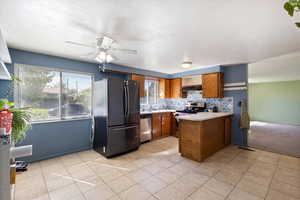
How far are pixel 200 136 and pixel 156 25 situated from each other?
224 cm

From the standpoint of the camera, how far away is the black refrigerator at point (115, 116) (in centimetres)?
292

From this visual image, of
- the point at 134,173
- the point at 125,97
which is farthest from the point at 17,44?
the point at 134,173

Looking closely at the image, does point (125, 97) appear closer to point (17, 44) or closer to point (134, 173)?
point (134, 173)

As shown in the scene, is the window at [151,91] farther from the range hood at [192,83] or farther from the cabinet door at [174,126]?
the range hood at [192,83]

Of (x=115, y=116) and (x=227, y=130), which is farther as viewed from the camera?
(x=227, y=130)

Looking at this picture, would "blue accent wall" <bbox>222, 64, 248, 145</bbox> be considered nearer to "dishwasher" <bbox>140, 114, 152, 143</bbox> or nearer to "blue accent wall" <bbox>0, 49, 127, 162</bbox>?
"dishwasher" <bbox>140, 114, 152, 143</bbox>

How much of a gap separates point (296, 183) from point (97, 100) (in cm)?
405

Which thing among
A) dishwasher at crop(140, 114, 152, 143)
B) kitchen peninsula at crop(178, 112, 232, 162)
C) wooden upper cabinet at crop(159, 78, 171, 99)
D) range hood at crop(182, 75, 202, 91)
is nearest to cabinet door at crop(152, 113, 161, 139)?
dishwasher at crop(140, 114, 152, 143)

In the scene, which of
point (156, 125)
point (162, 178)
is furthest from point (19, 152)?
point (156, 125)

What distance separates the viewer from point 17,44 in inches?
92.8

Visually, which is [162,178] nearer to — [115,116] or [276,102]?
[115,116]

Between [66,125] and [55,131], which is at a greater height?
[66,125]

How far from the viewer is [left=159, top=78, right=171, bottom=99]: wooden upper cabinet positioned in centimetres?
512

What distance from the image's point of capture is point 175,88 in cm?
501
